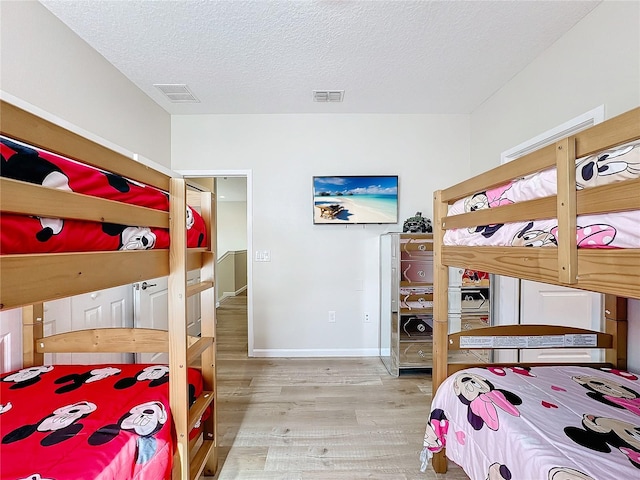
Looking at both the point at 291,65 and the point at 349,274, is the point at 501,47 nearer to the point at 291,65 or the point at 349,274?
the point at 291,65

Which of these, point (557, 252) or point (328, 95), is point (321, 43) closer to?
point (328, 95)

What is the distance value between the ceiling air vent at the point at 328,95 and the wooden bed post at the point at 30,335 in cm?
248

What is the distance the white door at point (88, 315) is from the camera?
1.67 meters

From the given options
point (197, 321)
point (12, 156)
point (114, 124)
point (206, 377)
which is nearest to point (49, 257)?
point (12, 156)

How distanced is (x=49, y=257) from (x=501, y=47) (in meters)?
2.70

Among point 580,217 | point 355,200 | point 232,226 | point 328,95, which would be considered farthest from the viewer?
point 232,226

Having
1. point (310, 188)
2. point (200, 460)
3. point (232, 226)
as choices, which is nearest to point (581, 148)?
point (200, 460)

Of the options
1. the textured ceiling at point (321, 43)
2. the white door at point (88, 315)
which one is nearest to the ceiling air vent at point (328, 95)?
the textured ceiling at point (321, 43)

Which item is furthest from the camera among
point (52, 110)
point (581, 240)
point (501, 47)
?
point (501, 47)

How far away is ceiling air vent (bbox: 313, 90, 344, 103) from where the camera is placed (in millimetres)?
2540

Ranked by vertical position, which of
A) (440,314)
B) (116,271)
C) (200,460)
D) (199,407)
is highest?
→ (116,271)

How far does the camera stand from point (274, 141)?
3.00 m

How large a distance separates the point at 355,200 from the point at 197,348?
2111 mm

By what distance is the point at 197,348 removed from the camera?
132 centimetres
